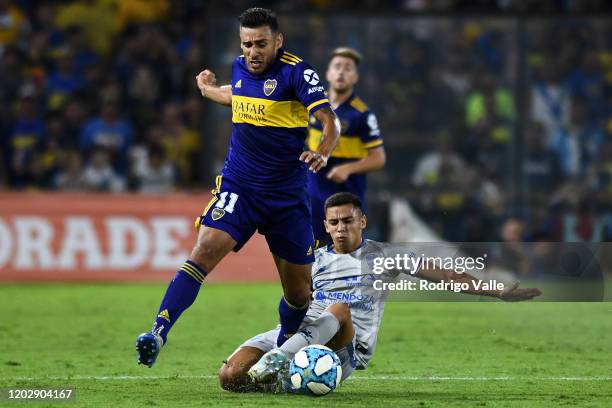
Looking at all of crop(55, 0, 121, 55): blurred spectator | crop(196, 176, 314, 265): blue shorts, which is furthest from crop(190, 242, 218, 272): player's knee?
crop(55, 0, 121, 55): blurred spectator

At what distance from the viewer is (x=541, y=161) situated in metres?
16.7

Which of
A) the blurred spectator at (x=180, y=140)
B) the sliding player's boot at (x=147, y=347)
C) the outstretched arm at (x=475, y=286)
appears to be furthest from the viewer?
the blurred spectator at (x=180, y=140)

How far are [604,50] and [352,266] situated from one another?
10.0 meters

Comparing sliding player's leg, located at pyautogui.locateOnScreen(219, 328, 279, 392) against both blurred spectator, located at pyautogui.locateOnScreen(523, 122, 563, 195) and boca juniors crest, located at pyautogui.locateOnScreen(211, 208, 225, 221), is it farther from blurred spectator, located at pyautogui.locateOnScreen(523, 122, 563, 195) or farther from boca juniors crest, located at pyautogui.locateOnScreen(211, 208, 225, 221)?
blurred spectator, located at pyautogui.locateOnScreen(523, 122, 563, 195)

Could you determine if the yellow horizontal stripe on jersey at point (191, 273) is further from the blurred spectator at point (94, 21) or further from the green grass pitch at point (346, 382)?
the blurred spectator at point (94, 21)

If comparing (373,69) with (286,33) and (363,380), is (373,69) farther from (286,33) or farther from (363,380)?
(363,380)

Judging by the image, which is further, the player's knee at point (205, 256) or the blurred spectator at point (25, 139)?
the blurred spectator at point (25, 139)

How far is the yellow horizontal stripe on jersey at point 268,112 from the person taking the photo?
759 cm

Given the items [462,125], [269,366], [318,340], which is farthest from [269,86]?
[462,125]

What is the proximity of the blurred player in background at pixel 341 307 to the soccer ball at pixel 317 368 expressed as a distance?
0.45 feet

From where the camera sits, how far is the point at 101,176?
56.1 ft

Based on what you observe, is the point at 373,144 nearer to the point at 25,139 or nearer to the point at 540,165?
the point at 540,165

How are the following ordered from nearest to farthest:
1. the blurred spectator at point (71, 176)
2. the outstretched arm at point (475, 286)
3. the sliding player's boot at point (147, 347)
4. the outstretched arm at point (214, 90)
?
1. the sliding player's boot at point (147, 347)
2. the outstretched arm at point (475, 286)
3. the outstretched arm at point (214, 90)
4. the blurred spectator at point (71, 176)

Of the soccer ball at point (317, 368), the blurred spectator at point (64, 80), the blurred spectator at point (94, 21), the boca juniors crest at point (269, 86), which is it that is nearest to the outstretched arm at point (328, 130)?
the boca juniors crest at point (269, 86)
